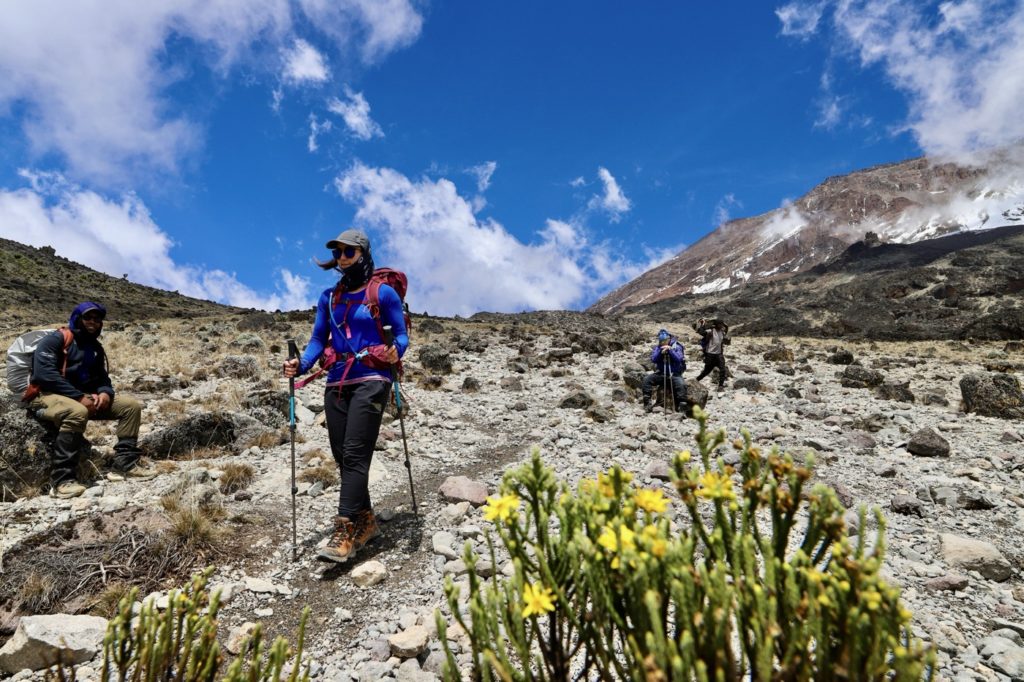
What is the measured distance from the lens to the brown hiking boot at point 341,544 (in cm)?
427

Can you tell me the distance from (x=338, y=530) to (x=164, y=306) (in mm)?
55341

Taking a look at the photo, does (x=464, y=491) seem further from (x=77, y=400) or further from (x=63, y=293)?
(x=63, y=293)

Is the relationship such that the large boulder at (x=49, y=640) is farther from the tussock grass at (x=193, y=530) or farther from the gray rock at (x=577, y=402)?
the gray rock at (x=577, y=402)

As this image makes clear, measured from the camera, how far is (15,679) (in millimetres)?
2924

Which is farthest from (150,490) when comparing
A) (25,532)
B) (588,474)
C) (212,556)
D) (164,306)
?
(164,306)

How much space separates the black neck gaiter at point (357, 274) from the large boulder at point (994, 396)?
40.3 ft

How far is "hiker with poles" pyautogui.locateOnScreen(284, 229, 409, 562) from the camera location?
446 cm

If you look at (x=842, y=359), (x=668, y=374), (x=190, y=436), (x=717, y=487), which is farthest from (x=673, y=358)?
(x=842, y=359)

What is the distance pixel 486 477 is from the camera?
695 cm

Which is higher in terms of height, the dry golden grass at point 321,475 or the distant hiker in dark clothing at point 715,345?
the distant hiker in dark clothing at point 715,345

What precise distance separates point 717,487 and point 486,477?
561 cm

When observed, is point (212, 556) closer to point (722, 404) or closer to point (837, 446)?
point (837, 446)

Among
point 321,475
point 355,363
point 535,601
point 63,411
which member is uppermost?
point 355,363

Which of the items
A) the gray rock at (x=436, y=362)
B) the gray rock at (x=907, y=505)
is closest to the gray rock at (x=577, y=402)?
the gray rock at (x=436, y=362)
